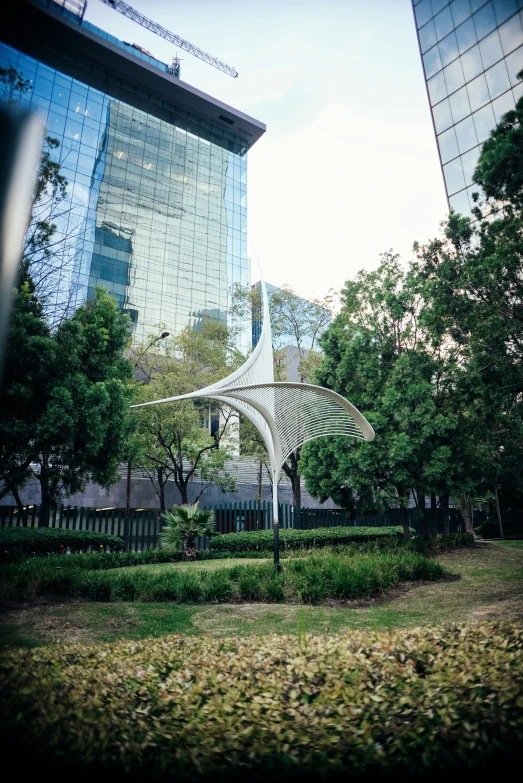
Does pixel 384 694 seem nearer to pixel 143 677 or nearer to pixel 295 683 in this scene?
pixel 295 683

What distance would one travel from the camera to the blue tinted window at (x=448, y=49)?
17.6 metres

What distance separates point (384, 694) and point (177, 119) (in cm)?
6741

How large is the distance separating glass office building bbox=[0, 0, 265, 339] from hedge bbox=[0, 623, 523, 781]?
45.2 metres

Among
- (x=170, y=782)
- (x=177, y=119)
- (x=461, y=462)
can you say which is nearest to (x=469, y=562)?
(x=461, y=462)

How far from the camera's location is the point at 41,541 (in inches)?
534

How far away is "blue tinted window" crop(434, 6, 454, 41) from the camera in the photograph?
17.8 metres

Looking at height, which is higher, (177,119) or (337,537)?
(177,119)

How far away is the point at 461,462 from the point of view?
647 inches

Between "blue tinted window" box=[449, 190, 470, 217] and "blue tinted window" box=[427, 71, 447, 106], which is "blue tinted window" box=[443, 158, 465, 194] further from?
"blue tinted window" box=[427, 71, 447, 106]

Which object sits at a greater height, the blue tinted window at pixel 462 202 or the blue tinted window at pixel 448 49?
the blue tinted window at pixel 448 49

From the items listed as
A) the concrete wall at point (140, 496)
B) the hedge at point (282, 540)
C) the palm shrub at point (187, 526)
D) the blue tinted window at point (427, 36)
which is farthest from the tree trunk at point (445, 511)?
the blue tinted window at point (427, 36)

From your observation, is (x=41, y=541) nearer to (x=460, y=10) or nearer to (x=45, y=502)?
(x=45, y=502)

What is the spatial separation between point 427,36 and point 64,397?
18.9 metres

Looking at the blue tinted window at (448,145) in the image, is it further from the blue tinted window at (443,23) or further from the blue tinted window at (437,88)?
the blue tinted window at (443,23)
